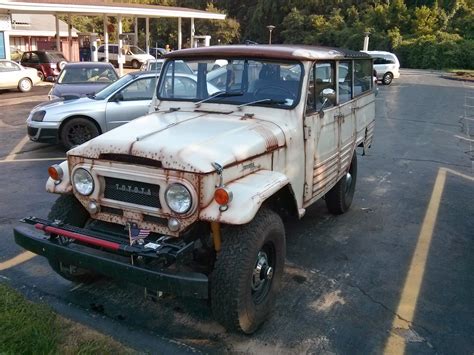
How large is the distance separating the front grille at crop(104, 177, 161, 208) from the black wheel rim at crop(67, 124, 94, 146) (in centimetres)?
619

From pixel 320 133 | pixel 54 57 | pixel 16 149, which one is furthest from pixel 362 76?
pixel 54 57

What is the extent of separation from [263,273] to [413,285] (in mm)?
1727

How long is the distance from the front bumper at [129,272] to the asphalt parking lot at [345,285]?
59cm

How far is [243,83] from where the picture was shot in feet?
15.8

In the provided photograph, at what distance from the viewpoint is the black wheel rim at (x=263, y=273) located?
3812 mm

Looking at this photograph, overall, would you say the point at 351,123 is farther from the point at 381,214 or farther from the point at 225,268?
the point at 225,268

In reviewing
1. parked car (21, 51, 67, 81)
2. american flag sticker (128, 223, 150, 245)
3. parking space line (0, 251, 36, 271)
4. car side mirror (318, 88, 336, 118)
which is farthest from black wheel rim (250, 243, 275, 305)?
parked car (21, 51, 67, 81)

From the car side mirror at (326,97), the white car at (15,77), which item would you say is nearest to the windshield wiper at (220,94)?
the car side mirror at (326,97)

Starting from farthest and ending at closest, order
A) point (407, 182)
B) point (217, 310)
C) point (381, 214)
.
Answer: point (407, 182) < point (381, 214) < point (217, 310)

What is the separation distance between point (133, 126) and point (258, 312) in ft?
6.13

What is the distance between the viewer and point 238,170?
378 centimetres

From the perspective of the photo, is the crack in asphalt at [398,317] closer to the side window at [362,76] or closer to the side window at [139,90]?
the side window at [362,76]

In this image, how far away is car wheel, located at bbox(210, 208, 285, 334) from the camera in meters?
3.46

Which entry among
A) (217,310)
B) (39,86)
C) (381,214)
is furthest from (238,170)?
(39,86)
